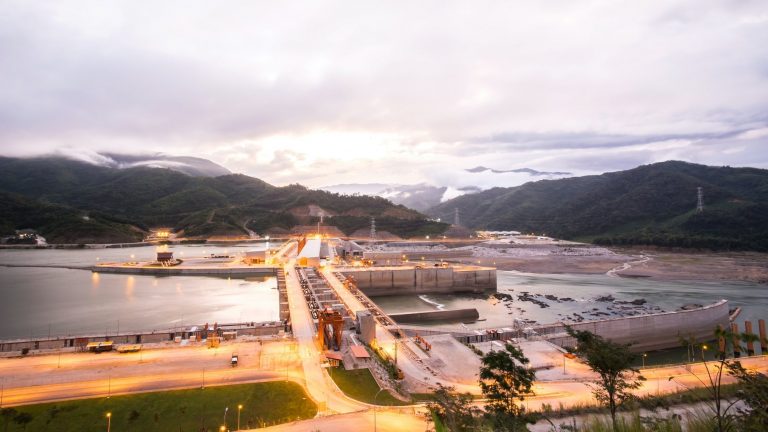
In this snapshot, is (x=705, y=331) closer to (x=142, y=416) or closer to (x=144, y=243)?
(x=142, y=416)

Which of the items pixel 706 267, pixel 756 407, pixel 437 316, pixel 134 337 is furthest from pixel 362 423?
pixel 706 267

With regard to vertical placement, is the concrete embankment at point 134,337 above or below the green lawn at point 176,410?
above

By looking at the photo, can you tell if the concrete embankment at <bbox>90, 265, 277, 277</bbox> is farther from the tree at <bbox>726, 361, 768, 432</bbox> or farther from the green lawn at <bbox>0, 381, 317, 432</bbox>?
the tree at <bbox>726, 361, 768, 432</bbox>

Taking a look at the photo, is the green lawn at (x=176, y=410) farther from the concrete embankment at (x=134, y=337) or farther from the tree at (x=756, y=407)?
the tree at (x=756, y=407)

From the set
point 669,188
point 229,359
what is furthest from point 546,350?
point 669,188

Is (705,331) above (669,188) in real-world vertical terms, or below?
below

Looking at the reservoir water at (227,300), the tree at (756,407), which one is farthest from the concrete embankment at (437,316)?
the tree at (756,407)

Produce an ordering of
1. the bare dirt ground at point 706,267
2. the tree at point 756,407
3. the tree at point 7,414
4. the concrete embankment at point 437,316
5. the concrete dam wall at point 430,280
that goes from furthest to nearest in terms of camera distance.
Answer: the bare dirt ground at point 706,267
the concrete dam wall at point 430,280
the concrete embankment at point 437,316
the tree at point 7,414
the tree at point 756,407
